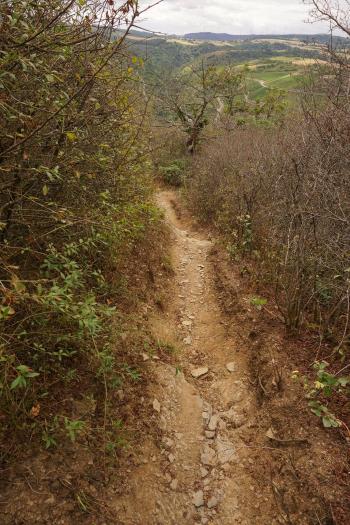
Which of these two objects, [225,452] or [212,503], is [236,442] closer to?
[225,452]

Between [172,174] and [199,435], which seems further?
[172,174]

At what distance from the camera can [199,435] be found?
4156mm

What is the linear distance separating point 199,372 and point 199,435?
107cm

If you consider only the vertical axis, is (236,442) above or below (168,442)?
below

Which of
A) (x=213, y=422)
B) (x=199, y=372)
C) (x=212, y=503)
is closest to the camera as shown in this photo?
(x=212, y=503)

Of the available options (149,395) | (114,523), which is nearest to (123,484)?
(114,523)

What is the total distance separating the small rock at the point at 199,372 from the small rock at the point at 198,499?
1.64 m

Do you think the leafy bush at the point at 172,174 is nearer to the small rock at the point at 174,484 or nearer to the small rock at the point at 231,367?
the small rock at the point at 231,367

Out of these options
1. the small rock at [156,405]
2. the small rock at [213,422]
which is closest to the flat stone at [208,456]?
the small rock at [213,422]

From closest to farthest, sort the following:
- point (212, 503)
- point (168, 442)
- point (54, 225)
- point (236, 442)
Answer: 1. point (212, 503)
2. point (54, 225)
3. point (168, 442)
4. point (236, 442)

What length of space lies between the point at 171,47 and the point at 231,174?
116 metres

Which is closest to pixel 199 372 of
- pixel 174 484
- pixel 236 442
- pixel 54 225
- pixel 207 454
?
pixel 236 442

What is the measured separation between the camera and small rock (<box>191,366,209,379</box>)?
507cm

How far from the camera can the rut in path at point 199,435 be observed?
3.38 meters
